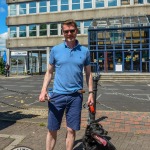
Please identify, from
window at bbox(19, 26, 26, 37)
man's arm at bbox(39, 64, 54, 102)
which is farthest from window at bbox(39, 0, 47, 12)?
man's arm at bbox(39, 64, 54, 102)

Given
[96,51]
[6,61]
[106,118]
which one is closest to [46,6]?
[6,61]

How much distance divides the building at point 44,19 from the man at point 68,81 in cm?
3317

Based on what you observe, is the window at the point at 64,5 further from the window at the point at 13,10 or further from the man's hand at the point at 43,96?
the man's hand at the point at 43,96

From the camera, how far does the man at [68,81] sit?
4055mm

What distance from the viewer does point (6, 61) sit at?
42312 mm

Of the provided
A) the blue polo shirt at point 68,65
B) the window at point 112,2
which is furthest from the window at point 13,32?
the blue polo shirt at point 68,65

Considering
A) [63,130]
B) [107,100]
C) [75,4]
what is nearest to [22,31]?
[75,4]

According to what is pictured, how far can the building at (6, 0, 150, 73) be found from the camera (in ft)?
123

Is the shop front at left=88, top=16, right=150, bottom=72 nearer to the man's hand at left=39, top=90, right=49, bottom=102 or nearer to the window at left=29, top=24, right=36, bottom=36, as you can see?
the window at left=29, top=24, right=36, bottom=36

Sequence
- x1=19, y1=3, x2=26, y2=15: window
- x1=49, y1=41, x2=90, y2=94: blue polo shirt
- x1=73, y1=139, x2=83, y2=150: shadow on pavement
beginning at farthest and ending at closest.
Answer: x1=19, y1=3, x2=26, y2=15: window
x1=73, y1=139, x2=83, y2=150: shadow on pavement
x1=49, y1=41, x2=90, y2=94: blue polo shirt

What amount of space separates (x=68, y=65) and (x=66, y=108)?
0.63 m

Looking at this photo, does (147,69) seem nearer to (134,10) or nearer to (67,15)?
(134,10)

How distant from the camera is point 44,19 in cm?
4109

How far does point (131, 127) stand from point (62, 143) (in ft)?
6.64
